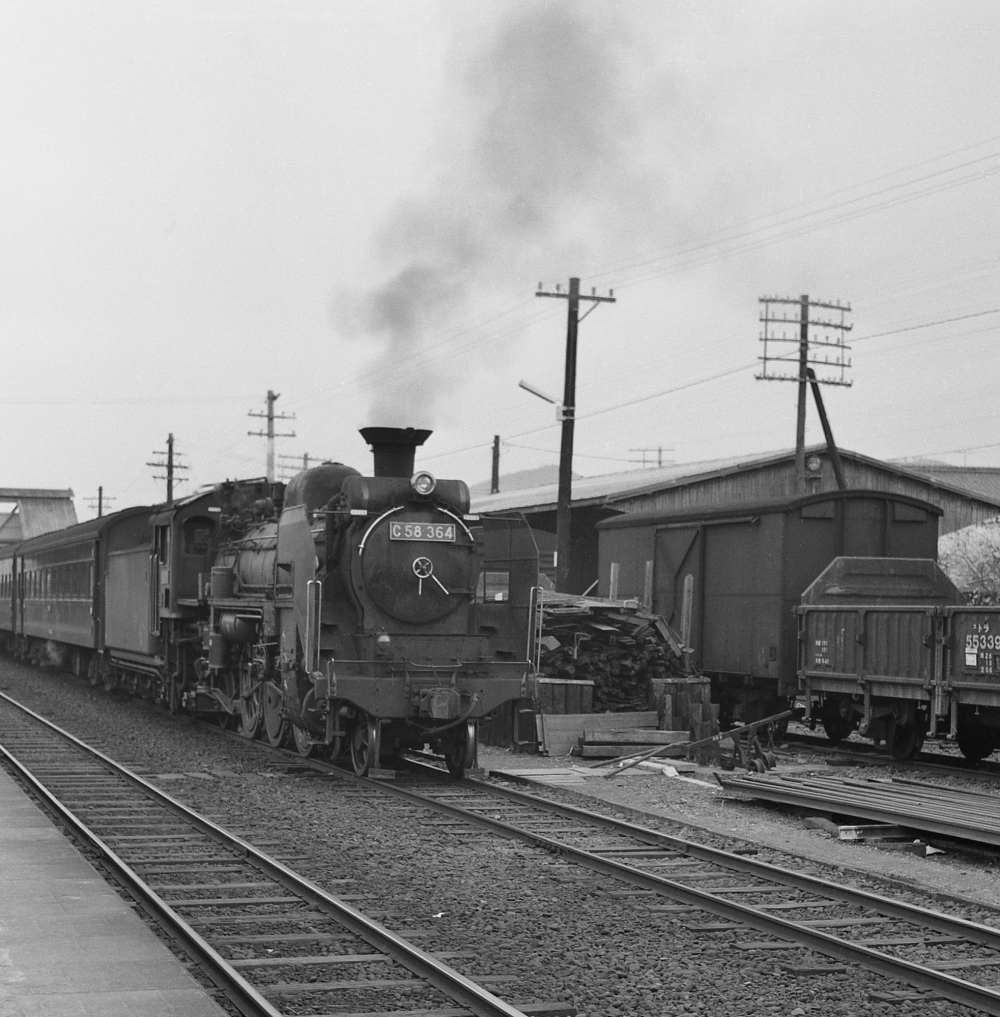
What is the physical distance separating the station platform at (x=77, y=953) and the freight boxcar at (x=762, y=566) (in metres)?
11.4

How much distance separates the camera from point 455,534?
555 inches

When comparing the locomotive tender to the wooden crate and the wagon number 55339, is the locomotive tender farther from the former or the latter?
the wooden crate

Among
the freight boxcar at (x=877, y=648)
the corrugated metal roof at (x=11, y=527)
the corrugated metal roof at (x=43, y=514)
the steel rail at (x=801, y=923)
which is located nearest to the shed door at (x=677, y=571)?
the freight boxcar at (x=877, y=648)

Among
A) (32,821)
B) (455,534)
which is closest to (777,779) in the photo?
(455,534)

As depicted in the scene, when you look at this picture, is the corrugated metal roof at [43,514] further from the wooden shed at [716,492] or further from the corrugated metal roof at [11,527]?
the wooden shed at [716,492]

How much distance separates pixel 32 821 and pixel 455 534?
196 inches

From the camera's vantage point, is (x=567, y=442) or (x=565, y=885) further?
(x=567, y=442)

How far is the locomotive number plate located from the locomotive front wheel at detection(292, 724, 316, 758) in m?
2.40

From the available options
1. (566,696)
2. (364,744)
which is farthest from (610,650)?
(364,744)

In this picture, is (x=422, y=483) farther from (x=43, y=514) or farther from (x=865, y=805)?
(x=43, y=514)

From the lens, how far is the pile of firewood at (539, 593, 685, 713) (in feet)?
59.2

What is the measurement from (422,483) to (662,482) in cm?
2331

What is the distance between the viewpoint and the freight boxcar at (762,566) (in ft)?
61.2

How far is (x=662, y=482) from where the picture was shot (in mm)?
36562
